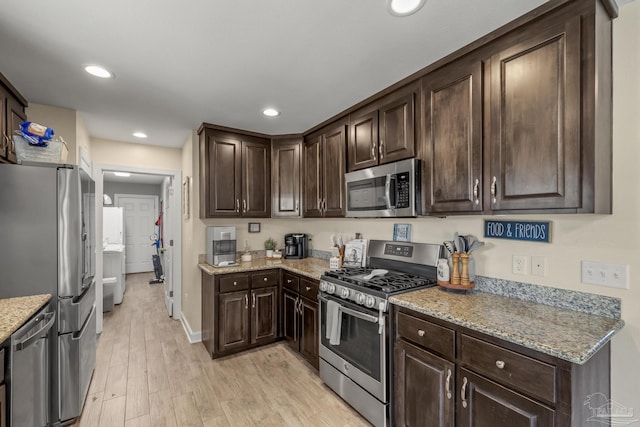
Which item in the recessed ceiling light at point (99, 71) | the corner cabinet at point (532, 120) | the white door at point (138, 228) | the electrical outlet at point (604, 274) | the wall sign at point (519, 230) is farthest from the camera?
the white door at point (138, 228)

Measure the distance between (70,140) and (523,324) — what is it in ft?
12.4

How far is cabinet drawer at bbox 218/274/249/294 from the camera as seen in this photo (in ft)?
9.60

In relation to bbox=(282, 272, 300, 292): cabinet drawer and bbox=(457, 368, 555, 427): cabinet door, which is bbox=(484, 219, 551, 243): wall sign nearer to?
bbox=(457, 368, 555, 427): cabinet door

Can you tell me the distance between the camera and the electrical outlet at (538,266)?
1.71m

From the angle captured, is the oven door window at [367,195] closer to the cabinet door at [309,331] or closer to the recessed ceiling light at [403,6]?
the cabinet door at [309,331]

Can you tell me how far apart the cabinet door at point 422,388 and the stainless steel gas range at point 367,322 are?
0.09 meters

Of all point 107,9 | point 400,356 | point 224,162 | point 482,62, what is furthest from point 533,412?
point 224,162

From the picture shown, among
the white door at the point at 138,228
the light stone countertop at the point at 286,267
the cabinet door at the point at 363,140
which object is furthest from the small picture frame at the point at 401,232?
the white door at the point at 138,228

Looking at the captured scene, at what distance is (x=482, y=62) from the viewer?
171 cm

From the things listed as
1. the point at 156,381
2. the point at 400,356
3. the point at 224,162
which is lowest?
the point at 156,381

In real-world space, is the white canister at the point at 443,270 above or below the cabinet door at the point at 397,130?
below

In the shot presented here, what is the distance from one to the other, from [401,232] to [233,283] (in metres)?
1.74

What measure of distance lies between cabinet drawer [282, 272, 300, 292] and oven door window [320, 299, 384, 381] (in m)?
0.61

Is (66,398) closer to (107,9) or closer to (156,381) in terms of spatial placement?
(156,381)
